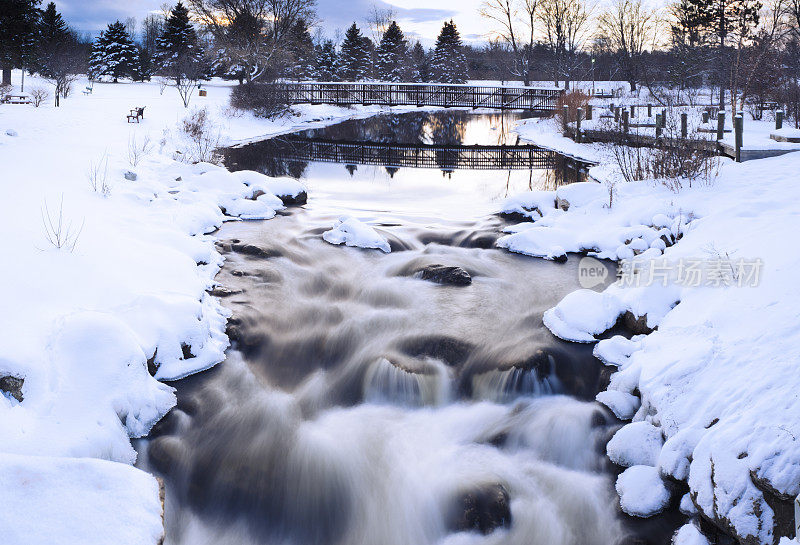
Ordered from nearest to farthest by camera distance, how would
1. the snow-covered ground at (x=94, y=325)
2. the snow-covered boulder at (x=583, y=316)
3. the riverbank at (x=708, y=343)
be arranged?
1. the snow-covered ground at (x=94, y=325)
2. the riverbank at (x=708, y=343)
3. the snow-covered boulder at (x=583, y=316)

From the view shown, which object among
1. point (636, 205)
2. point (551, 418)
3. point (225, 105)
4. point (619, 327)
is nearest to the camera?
point (551, 418)

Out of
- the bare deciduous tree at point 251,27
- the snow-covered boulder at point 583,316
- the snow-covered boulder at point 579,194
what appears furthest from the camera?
the bare deciduous tree at point 251,27

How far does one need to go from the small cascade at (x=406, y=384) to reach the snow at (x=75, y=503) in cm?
320

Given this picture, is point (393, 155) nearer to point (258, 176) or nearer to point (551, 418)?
point (258, 176)

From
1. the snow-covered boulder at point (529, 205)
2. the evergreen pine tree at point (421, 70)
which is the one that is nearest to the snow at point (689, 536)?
the snow-covered boulder at point (529, 205)

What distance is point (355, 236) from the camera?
13.4 metres

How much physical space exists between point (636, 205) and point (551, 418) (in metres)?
7.33

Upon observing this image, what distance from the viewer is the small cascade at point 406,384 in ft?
24.6

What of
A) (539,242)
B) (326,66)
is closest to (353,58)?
(326,66)

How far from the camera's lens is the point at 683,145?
1399 cm

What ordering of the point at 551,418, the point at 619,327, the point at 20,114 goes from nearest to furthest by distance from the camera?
the point at 551,418, the point at 619,327, the point at 20,114

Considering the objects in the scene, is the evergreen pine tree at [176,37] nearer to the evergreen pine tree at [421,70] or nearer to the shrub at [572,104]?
the evergreen pine tree at [421,70]

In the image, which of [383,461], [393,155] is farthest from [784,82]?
[383,461]

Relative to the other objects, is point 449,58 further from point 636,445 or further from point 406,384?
point 636,445
